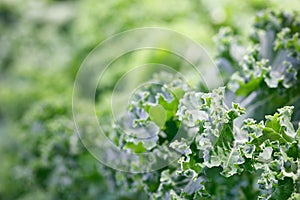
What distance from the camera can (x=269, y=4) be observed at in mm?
2650

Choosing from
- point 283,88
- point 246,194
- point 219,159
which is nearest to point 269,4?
point 283,88

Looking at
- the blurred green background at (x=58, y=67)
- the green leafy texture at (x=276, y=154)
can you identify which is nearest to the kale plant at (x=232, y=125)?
the green leafy texture at (x=276, y=154)

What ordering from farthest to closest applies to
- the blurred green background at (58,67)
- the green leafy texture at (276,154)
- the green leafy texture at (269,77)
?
1. the blurred green background at (58,67)
2. the green leafy texture at (269,77)
3. the green leafy texture at (276,154)

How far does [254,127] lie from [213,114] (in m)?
0.13

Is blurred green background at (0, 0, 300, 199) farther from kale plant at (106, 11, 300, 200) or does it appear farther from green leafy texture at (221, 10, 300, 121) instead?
green leafy texture at (221, 10, 300, 121)

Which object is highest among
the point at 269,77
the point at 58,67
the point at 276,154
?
the point at 58,67

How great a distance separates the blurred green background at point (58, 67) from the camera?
93.7 inches

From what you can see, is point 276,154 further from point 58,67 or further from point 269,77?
point 58,67

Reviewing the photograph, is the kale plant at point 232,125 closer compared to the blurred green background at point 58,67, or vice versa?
the kale plant at point 232,125

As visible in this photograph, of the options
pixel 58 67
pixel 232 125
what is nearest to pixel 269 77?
pixel 232 125

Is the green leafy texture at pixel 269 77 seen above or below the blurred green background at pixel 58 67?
below

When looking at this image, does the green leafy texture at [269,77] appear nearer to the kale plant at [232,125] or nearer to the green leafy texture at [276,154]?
the kale plant at [232,125]

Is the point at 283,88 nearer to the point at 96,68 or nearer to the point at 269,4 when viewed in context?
the point at 269,4

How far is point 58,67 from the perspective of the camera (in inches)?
140
